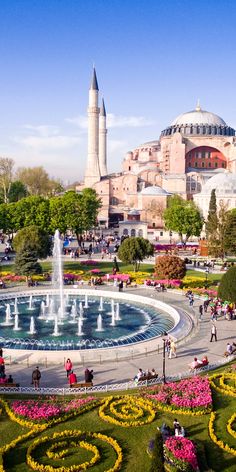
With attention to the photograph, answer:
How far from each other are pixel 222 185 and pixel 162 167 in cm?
2221

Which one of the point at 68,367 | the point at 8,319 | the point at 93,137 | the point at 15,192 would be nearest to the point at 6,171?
the point at 15,192

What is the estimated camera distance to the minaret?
227 feet

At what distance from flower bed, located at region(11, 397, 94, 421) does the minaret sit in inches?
2397

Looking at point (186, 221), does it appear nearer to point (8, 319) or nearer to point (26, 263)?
point (26, 263)

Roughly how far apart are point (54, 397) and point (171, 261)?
15933mm

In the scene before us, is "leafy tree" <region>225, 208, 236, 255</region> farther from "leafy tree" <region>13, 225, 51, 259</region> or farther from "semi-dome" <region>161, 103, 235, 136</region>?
"semi-dome" <region>161, 103, 235, 136</region>

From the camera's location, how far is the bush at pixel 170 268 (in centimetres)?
2775

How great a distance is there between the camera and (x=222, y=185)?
57.1 meters

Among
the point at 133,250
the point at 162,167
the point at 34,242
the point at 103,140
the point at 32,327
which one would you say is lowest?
the point at 32,327

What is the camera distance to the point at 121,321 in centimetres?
2169

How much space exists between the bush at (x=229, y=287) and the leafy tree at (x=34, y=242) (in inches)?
486

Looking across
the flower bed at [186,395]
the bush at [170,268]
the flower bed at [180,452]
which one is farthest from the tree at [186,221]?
the flower bed at [180,452]

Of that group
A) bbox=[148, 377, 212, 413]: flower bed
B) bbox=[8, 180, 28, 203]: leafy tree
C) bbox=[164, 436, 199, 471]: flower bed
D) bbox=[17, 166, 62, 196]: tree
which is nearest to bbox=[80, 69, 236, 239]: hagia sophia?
bbox=[17, 166, 62, 196]: tree

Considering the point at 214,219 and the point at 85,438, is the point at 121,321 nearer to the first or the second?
the point at 85,438
